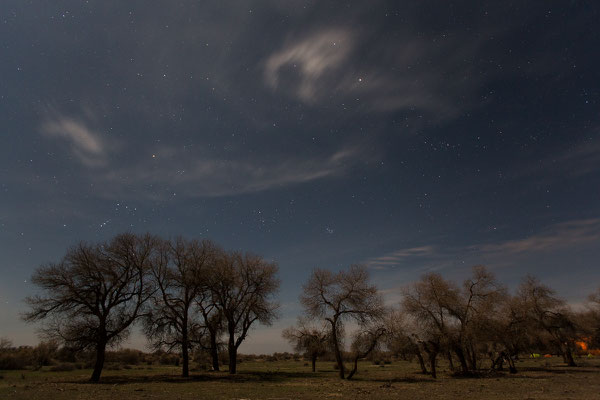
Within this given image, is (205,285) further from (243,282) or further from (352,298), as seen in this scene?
(352,298)

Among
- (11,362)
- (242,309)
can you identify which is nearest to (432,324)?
(242,309)

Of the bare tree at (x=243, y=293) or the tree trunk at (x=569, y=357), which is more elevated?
the bare tree at (x=243, y=293)

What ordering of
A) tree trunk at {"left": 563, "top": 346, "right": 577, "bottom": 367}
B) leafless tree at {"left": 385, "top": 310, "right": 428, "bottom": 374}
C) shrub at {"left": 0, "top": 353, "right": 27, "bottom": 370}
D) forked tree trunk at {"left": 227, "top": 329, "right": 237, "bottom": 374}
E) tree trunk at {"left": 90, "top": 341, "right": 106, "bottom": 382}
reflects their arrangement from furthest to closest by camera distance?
1. tree trunk at {"left": 563, "top": 346, "right": 577, "bottom": 367}
2. shrub at {"left": 0, "top": 353, "right": 27, "bottom": 370}
3. forked tree trunk at {"left": 227, "top": 329, "right": 237, "bottom": 374}
4. leafless tree at {"left": 385, "top": 310, "right": 428, "bottom": 374}
5. tree trunk at {"left": 90, "top": 341, "right": 106, "bottom": 382}

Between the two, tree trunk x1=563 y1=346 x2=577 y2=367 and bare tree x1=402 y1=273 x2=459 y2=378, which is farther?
tree trunk x1=563 y1=346 x2=577 y2=367

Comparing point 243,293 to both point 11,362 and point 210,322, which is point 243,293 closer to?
point 210,322

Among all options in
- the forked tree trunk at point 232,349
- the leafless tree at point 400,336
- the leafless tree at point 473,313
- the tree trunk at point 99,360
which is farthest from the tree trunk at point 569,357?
the tree trunk at point 99,360

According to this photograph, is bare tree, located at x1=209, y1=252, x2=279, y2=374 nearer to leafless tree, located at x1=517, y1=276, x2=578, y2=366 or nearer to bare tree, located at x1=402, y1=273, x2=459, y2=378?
bare tree, located at x1=402, y1=273, x2=459, y2=378

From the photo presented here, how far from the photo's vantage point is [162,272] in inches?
1312

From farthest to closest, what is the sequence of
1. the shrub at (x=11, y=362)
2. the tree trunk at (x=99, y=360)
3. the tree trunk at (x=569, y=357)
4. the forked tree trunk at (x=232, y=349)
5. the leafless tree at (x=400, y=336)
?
the tree trunk at (x=569, y=357), the shrub at (x=11, y=362), the forked tree trunk at (x=232, y=349), the leafless tree at (x=400, y=336), the tree trunk at (x=99, y=360)

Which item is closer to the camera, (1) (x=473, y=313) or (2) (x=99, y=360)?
(2) (x=99, y=360)

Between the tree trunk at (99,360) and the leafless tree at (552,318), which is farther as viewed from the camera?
the leafless tree at (552,318)

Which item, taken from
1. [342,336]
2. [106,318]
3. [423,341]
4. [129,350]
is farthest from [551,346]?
[129,350]

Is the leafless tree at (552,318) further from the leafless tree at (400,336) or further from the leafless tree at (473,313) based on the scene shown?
the leafless tree at (400,336)

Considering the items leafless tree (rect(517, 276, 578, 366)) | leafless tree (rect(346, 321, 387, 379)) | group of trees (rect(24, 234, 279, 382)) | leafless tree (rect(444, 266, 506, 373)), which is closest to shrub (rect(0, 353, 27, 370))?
group of trees (rect(24, 234, 279, 382))
